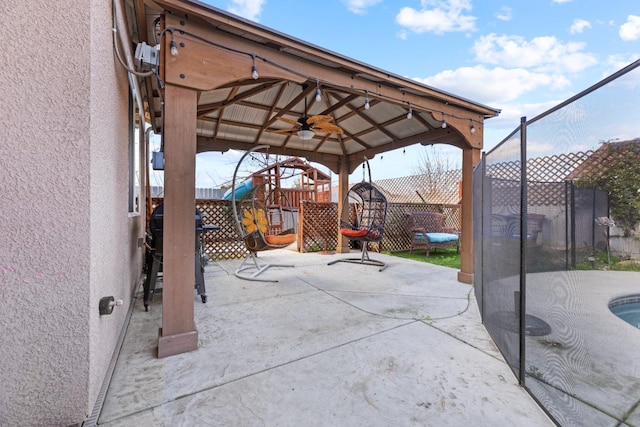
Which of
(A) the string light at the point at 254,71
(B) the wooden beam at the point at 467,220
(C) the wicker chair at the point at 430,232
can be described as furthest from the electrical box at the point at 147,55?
(C) the wicker chair at the point at 430,232

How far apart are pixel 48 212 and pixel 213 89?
1.36 metres

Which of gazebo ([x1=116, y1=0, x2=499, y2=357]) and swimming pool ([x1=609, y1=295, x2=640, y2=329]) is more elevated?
gazebo ([x1=116, y1=0, x2=499, y2=357])

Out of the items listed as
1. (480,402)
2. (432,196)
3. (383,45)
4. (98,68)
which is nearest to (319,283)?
(480,402)

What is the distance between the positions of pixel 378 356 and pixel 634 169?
5.35 feet

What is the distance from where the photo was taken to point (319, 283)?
386cm

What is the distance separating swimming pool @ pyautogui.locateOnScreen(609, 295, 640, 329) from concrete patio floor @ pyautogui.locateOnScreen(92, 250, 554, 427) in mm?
598

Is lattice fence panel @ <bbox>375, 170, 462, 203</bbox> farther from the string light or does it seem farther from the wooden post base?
the wooden post base

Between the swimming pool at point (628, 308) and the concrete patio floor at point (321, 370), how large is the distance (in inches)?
23.5

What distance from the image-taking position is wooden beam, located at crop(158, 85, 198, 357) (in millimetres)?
1954

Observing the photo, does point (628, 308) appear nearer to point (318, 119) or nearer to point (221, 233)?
point (318, 119)

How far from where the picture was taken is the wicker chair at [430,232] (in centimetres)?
634

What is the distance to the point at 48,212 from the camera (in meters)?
1.15

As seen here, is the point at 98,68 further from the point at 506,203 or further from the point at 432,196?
the point at 432,196

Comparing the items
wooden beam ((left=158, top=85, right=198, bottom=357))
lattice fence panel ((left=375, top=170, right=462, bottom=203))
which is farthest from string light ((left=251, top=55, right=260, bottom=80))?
lattice fence panel ((left=375, top=170, right=462, bottom=203))
